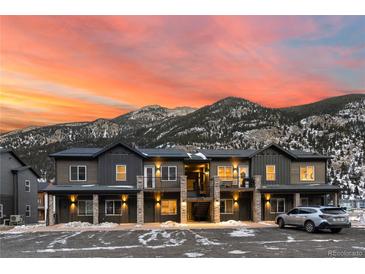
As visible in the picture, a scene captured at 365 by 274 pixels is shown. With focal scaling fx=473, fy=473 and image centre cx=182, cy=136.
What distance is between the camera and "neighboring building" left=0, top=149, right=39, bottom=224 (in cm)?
4450

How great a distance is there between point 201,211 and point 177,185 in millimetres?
3555

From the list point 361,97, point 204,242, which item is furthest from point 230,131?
point 204,242

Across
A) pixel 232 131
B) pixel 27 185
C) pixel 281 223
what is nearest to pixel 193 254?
pixel 281 223

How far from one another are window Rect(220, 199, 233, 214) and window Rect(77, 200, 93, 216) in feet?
34.5

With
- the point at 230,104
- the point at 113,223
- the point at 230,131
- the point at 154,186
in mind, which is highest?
the point at 230,104

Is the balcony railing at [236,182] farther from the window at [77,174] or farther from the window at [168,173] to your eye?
the window at [77,174]

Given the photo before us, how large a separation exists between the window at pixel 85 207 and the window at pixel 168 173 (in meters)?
6.07

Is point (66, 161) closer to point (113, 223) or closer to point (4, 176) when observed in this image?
point (113, 223)

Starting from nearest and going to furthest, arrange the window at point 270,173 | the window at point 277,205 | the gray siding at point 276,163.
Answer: the window at point 277,205, the gray siding at point 276,163, the window at point 270,173

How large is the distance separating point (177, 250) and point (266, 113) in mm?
112372

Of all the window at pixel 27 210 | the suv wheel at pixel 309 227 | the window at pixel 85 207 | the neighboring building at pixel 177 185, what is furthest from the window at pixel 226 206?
the window at pixel 27 210

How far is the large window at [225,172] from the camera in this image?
39000 mm

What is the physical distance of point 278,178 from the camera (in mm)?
39406

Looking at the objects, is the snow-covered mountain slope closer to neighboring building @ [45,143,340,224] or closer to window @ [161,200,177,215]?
neighboring building @ [45,143,340,224]
